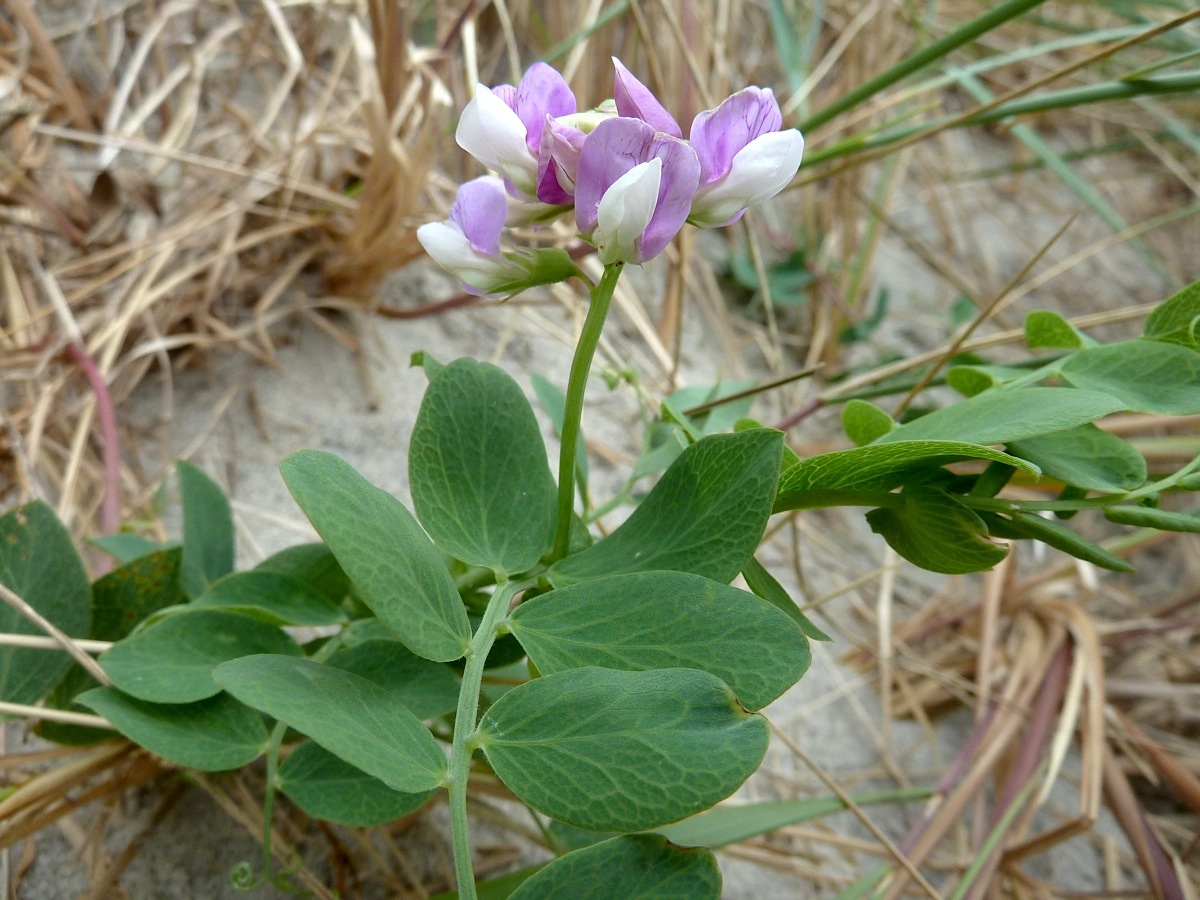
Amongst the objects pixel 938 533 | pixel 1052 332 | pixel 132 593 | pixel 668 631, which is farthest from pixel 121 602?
pixel 1052 332

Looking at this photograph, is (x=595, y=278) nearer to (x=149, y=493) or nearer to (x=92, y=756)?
(x=149, y=493)

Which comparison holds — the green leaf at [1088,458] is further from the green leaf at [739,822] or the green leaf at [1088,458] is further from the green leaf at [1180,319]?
the green leaf at [739,822]

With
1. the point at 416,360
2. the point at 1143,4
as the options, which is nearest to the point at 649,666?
the point at 416,360

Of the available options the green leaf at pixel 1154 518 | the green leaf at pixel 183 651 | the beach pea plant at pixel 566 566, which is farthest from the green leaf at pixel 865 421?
the green leaf at pixel 183 651

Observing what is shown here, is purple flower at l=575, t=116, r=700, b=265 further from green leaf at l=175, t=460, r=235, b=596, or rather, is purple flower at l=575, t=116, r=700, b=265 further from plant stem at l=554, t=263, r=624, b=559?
green leaf at l=175, t=460, r=235, b=596

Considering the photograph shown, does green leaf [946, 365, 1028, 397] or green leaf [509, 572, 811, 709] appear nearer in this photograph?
green leaf [509, 572, 811, 709]

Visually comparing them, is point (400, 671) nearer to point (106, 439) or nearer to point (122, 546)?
point (122, 546)

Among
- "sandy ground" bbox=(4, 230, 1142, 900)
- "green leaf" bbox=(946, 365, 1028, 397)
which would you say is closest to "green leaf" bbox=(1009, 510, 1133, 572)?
"green leaf" bbox=(946, 365, 1028, 397)
